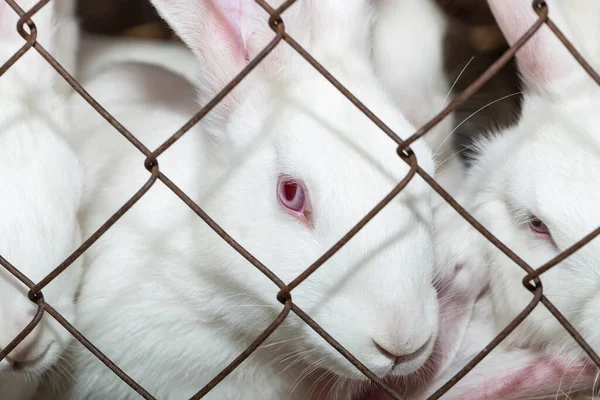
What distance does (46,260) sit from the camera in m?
2.15

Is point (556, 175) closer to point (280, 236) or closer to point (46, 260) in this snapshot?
point (280, 236)

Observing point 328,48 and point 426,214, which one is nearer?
point 426,214

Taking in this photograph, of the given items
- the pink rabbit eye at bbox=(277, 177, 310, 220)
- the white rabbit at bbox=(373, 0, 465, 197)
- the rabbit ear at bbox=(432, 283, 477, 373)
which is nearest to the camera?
the pink rabbit eye at bbox=(277, 177, 310, 220)

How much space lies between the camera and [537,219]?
243 cm

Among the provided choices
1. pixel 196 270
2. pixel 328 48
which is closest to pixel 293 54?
pixel 328 48

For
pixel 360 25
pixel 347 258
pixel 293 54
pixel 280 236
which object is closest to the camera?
pixel 347 258

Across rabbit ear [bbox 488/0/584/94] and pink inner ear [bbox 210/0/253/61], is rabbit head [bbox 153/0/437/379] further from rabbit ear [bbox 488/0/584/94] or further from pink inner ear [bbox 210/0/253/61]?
rabbit ear [bbox 488/0/584/94]

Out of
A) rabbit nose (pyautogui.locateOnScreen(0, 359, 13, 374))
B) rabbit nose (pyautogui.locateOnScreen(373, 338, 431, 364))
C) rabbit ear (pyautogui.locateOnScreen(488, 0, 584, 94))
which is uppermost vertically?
rabbit ear (pyautogui.locateOnScreen(488, 0, 584, 94))

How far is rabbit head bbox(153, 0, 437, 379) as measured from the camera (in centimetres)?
201

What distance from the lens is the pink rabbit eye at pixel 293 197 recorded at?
2143 mm

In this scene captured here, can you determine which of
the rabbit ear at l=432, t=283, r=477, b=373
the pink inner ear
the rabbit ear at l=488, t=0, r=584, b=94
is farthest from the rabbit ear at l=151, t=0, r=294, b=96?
the rabbit ear at l=432, t=283, r=477, b=373

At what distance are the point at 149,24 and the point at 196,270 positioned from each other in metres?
2.00

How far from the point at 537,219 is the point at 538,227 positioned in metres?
0.03

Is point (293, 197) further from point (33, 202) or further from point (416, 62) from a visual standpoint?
point (416, 62)
